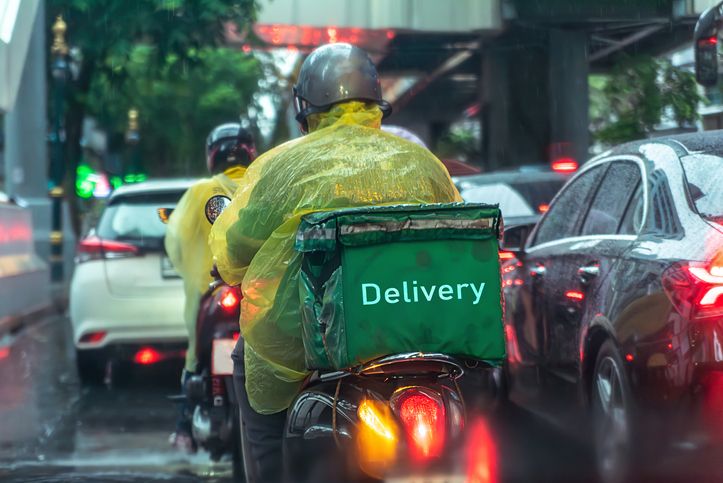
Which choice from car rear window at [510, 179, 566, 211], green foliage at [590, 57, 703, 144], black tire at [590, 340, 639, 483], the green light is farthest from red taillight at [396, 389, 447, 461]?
the green light

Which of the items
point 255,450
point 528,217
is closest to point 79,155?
point 528,217

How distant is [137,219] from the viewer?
29.6 ft

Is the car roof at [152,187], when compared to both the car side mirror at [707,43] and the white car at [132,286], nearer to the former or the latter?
the white car at [132,286]

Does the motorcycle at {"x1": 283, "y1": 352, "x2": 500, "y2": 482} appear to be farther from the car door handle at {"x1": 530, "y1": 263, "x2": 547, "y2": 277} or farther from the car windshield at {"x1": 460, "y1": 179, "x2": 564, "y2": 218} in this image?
the car windshield at {"x1": 460, "y1": 179, "x2": 564, "y2": 218}

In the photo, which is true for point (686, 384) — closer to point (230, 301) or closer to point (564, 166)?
point (230, 301)

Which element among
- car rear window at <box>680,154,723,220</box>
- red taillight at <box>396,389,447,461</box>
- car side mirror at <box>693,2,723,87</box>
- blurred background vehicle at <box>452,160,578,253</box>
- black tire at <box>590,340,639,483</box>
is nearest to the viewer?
red taillight at <box>396,389,447,461</box>

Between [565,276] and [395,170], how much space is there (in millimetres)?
2501

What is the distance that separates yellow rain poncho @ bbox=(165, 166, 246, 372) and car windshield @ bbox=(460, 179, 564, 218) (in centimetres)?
437

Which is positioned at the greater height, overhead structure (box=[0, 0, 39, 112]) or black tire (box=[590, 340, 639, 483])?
overhead structure (box=[0, 0, 39, 112])

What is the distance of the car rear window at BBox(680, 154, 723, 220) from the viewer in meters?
4.90

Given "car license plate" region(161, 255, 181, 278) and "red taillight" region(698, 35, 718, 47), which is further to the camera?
"red taillight" region(698, 35, 718, 47)

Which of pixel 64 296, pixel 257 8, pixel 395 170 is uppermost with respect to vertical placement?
pixel 257 8

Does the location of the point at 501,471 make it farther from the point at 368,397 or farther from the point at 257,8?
the point at 257,8

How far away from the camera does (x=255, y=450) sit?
3822 mm
